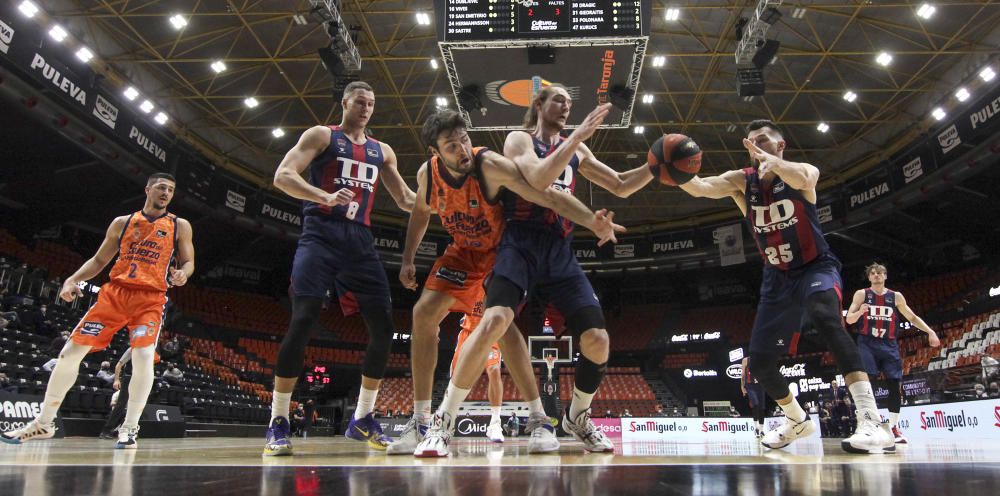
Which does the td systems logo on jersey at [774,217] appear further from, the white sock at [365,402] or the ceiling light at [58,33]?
the ceiling light at [58,33]

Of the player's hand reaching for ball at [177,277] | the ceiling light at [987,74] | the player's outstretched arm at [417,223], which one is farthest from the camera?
the ceiling light at [987,74]

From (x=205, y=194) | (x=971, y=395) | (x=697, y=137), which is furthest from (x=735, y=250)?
(x=205, y=194)

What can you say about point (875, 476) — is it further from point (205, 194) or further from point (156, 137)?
point (205, 194)

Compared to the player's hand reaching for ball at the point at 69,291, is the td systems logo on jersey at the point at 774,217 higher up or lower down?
higher up

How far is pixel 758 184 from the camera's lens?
165 inches

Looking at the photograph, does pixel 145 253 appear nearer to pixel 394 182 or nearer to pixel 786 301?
pixel 394 182

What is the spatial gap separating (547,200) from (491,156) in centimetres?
40

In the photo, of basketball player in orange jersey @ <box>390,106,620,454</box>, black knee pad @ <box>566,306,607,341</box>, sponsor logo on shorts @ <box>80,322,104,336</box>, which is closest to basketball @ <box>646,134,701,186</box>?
basketball player in orange jersey @ <box>390,106,620,454</box>

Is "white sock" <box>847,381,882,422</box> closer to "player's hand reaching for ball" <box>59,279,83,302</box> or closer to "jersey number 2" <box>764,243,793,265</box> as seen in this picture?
"jersey number 2" <box>764,243,793,265</box>

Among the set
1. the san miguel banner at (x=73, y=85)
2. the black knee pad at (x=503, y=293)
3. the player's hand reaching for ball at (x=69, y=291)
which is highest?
the san miguel banner at (x=73, y=85)

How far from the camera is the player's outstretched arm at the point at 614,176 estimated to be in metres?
3.66

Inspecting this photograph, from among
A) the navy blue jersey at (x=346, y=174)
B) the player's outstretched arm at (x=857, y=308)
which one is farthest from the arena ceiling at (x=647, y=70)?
the navy blue jersey at (x=346, y=174)

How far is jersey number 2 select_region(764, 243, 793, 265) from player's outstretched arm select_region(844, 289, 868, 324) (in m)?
3.01

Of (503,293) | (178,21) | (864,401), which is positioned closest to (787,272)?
(864,401)
